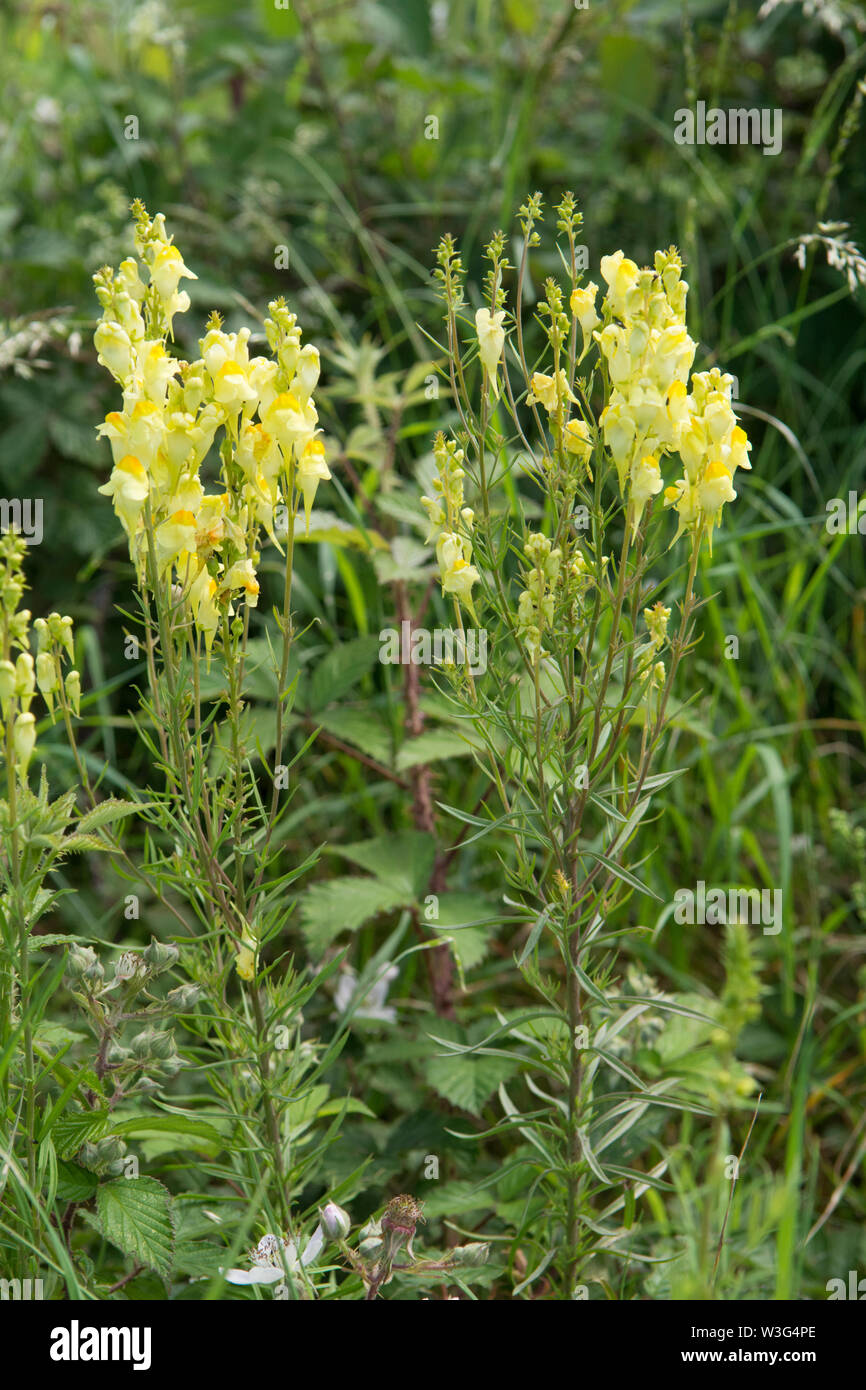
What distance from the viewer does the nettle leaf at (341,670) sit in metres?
2.27

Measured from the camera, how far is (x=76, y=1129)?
4.82 feet

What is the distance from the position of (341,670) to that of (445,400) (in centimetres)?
124

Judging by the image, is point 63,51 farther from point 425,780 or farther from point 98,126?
point 425,780

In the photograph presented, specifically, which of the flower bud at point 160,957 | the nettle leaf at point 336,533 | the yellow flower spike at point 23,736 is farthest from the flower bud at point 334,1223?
the nettle leaf at point 336,533

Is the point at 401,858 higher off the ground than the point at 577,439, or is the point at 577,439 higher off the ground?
the point at 577,439

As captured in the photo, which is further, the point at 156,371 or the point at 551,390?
the point at 551,390

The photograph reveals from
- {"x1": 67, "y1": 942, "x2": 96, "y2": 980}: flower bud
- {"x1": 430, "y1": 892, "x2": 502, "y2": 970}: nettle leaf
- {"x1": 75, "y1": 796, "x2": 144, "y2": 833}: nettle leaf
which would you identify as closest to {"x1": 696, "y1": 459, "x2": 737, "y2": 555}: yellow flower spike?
{"x1": 75, "y1": 796, "x2": 144, "y2": 833}: nettle leaf

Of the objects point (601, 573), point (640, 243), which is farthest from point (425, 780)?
point (640, 243)

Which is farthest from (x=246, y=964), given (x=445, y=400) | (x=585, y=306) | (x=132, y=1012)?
(x=445, y=400)

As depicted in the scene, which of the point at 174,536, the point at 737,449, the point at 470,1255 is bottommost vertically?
the point at 470,1255

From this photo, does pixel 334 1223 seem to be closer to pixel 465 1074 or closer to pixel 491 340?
pixel 465 1074

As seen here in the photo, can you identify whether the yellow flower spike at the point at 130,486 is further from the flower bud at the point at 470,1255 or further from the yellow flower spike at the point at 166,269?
the flower bud at the point at 470,1255

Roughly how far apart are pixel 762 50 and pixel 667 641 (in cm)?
302

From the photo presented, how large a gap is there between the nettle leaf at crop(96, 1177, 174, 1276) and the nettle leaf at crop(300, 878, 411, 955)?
569mm
